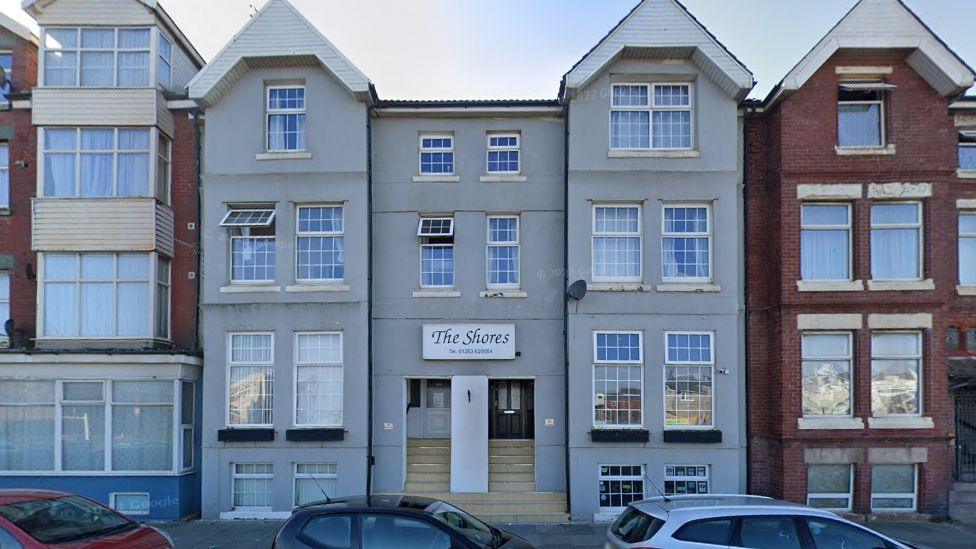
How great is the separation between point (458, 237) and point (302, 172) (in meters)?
3.69

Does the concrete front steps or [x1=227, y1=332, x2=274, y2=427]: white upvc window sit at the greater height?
[x1=227, y1=332, x2=274, y2=427]: white upvc window

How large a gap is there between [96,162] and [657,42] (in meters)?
12.7

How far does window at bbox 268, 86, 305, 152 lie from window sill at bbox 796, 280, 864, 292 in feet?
36.8

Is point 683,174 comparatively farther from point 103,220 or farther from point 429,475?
point 103,220

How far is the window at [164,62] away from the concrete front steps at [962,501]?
19.5 meters

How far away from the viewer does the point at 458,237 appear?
16.1 m

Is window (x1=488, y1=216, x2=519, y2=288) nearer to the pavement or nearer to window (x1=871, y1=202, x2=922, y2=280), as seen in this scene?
the pavement

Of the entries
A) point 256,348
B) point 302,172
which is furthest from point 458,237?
point 256,348

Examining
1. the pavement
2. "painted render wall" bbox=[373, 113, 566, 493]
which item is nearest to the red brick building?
the pavement

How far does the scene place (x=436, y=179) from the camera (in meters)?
16.2

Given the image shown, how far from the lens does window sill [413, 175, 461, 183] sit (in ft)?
53.0

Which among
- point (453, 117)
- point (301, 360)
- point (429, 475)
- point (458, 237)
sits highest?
point (453, 117)

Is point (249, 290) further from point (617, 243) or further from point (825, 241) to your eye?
point (825, 241)

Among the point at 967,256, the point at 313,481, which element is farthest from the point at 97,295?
the point at 967,256
